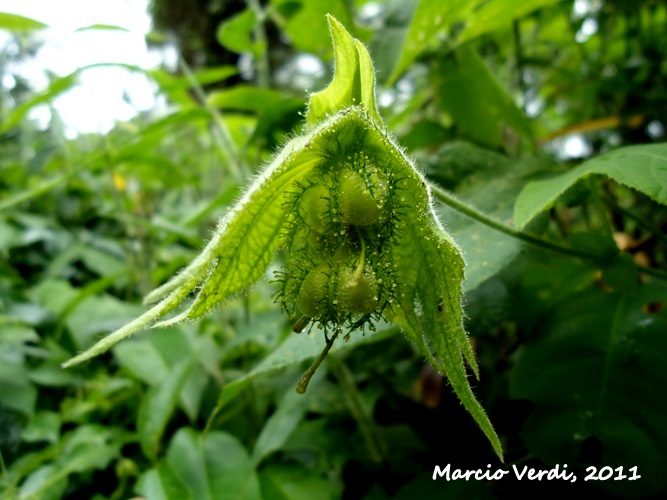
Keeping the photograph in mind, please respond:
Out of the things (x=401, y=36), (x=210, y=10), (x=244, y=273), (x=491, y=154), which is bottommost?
(x=244, y=273)

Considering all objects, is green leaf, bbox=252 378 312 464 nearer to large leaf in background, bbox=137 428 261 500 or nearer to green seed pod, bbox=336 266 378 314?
large leaf in background, bbox=137 428 261 500

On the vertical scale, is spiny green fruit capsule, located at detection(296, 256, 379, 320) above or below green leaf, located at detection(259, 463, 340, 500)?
above

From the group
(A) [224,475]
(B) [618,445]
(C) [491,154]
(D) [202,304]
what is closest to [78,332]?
(A) [224,475]

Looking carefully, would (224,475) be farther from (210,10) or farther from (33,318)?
(210,10)

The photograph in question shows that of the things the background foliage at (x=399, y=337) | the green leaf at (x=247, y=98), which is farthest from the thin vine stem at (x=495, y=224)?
the green leaf at (x=247, y=98)

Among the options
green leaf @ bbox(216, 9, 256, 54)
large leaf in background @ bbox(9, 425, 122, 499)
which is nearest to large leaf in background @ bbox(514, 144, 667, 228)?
large leaf in background @ bbox(9, 425, 122, 499)

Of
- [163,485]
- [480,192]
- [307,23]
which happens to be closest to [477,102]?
[480,192]
